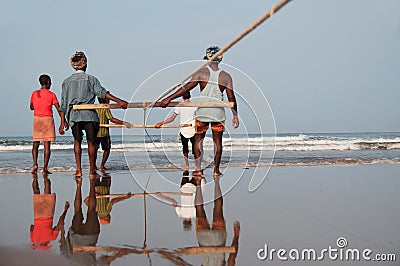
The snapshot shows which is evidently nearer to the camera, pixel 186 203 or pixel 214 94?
pixel 186 203

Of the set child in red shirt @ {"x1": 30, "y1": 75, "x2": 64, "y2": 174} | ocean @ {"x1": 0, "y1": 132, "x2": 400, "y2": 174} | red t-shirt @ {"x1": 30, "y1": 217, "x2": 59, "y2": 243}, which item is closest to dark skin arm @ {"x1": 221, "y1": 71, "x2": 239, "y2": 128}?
ocean @ {"x1": 0, "y1": 132, "x2": 400, "y2": 174}

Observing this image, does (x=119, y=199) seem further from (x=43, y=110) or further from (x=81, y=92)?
(x=43, y=110)

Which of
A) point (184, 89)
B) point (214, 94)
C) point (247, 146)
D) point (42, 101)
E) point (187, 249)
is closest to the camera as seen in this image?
point (187, 249)

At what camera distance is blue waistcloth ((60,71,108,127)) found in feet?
22.3

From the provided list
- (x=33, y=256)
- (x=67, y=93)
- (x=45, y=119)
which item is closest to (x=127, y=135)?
(x=67, y=93)

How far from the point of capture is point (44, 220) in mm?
3992

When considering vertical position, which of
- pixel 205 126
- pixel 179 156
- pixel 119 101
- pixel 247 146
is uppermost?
pixel 119 101

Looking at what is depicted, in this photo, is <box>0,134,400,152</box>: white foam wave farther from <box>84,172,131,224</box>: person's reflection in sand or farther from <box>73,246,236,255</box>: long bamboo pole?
<box>73,246,236,255</box>: long bamboo pole

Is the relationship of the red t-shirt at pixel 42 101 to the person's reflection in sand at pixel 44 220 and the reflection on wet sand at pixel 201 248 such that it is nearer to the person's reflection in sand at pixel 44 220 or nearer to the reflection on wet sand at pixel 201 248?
the person's reflection in sand at pixel 44 220

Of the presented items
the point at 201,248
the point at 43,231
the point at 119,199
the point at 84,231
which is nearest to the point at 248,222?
the point at 201,248

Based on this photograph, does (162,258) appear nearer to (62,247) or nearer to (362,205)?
(62,247)

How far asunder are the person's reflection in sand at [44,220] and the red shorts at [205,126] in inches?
93.8

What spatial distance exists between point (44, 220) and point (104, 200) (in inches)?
44.4

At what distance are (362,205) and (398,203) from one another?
462 mm
